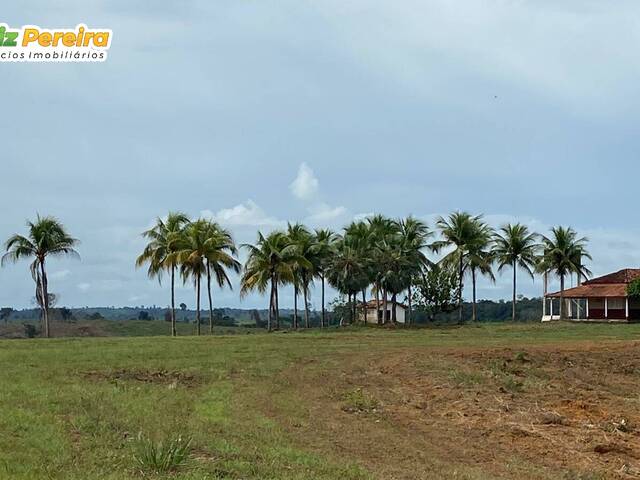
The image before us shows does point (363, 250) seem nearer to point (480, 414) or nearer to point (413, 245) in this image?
point (413, 245)

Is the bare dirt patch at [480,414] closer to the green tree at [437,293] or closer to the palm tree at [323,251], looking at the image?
the palm tree at [323,251]

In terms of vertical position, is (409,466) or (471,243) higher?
(471,243)

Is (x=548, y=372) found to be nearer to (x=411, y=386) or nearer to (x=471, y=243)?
(x=411, y=386)

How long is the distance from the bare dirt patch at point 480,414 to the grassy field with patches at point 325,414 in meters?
0.04

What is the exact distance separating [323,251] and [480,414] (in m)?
46.7

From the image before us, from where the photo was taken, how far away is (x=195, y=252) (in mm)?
53531

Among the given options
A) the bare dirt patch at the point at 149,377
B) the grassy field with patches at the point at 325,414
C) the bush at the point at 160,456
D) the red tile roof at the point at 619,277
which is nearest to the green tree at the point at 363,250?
Result: the red tile roof at the point at 619,277

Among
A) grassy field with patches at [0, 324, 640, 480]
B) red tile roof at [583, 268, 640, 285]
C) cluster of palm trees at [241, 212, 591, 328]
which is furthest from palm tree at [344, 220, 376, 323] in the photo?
grassy field with patches at [0, 324, 640, 480]

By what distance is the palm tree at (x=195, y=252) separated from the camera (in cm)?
5358

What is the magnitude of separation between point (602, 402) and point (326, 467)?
32.1 feet

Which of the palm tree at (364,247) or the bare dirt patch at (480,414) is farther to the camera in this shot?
the palm tree at (364,247)

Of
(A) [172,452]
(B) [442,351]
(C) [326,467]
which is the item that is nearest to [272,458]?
(C) [326,467]

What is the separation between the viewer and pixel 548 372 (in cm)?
2250

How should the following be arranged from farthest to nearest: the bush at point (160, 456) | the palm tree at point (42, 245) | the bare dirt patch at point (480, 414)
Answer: the palm tree at point (42, 245) < the bare dirt patch at point (480, 414) < the bush at point (160, 456)
